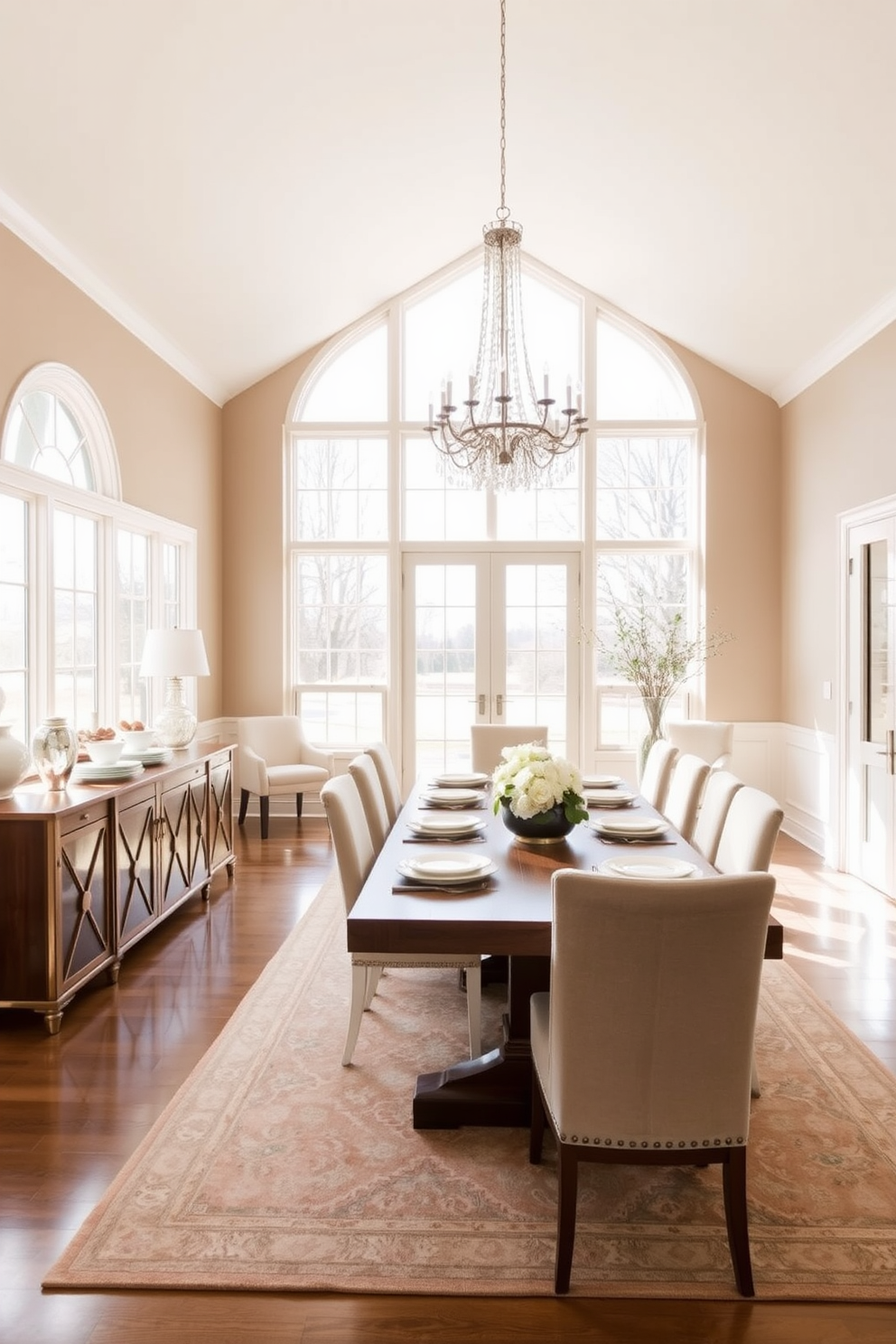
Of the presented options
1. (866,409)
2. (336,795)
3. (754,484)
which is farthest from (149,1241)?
(754,484)

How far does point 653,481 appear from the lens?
7.29 m

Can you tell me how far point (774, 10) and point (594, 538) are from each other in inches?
155

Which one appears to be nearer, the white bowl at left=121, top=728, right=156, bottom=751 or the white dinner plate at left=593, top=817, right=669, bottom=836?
the white dinner plate at left=593, top=817, right=669, bottom=836

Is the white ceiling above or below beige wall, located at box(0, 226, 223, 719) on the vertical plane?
above

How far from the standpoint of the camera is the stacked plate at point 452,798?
3797 mm

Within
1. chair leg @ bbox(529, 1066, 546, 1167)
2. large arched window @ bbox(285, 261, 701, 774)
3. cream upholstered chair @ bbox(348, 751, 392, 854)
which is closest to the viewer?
chair leg @ bbox(529, 1066, 546, 1167)

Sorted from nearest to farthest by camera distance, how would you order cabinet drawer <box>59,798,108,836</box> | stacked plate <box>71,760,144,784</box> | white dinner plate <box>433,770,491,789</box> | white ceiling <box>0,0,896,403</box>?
cabinet drawer <box>59,798,108,836</box> < white ceiling <box>0,0,896,403</box> < stacked plate <box>71,760,144,784</box> < white dinner plate <box>433,770,491,789</box>

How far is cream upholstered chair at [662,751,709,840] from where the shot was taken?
369cm

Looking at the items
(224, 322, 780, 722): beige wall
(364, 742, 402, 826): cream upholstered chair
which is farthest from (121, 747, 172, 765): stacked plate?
(224, 322, 780, 722): beige wall

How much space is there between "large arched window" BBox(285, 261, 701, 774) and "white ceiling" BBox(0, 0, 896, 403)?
32.7 inches

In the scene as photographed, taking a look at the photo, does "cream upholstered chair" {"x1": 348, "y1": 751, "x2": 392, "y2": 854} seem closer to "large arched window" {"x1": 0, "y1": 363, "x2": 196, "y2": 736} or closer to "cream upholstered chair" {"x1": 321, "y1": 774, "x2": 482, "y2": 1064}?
"cream upholstered chair" {"x1": 321, "y1": 774, "x2": 482, "y2": 1064}

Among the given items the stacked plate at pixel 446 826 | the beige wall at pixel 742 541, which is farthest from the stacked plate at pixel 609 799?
the beige wall at pixel 742 541

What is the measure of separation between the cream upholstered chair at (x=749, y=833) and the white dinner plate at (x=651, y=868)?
20cm

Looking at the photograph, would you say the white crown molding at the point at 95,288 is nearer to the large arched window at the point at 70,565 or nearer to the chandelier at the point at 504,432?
the large arched window at the point at 70,565
